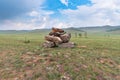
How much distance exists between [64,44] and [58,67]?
1058 cm

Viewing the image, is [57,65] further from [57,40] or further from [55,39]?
[55,39]

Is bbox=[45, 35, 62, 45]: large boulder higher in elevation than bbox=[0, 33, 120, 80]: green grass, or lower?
higher

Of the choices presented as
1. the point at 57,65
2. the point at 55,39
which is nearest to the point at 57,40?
the point at 55,39

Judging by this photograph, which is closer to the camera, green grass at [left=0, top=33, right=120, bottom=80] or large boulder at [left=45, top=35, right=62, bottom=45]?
green grass at [left=0, top=33, right=120, bottom=80]

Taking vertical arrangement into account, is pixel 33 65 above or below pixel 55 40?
below

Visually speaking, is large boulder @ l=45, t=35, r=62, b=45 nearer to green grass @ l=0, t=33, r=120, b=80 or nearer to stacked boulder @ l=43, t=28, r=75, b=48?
stacked boulder @ l=43, t=28, r=75, b=48

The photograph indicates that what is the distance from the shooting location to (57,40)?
110 feet

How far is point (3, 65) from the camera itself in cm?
2541

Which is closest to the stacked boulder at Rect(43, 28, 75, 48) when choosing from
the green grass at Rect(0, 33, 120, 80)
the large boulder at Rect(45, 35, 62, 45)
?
the large boulder at Rect(45, 35, 62, 45)

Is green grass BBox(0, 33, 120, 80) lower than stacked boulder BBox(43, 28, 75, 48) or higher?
lower

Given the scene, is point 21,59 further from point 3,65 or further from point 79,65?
point 79,65

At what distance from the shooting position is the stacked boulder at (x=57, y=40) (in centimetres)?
3338

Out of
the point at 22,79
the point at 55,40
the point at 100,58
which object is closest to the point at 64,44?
the point at 55,40

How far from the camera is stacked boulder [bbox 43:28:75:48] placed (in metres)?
33.4
